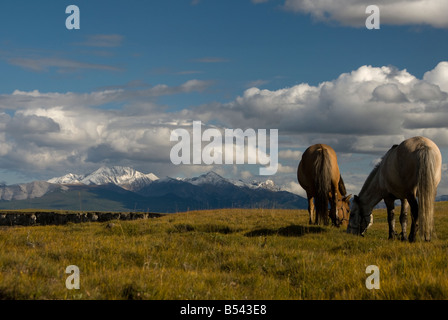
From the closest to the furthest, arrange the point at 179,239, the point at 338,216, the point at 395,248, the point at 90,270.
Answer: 1. the point at 90,270
2. the point at 395,248
3. the point at 179,239
4. the point at 338,216

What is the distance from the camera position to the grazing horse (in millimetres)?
13609

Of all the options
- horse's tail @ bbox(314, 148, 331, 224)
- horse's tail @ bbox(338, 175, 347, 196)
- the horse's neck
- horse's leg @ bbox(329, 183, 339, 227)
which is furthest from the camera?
horse's tail @ bbox(338, 175, 347, 196)

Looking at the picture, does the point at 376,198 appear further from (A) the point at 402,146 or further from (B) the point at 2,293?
(B) the point at 2,293

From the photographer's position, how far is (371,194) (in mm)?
17547

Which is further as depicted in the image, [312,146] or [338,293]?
[312,146]

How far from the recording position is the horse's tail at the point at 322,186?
1962 cm

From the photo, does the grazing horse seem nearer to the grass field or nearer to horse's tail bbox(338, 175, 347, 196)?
the grass field

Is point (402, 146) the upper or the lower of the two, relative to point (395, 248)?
upper

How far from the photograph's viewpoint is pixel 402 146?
15062 mm

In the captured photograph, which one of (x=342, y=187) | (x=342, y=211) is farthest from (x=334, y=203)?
(x=342, y=187)

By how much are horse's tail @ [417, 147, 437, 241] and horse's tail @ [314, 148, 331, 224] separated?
610cm

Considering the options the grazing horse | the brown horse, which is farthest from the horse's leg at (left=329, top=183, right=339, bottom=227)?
the grazing horse

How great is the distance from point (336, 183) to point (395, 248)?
9.38 metres
